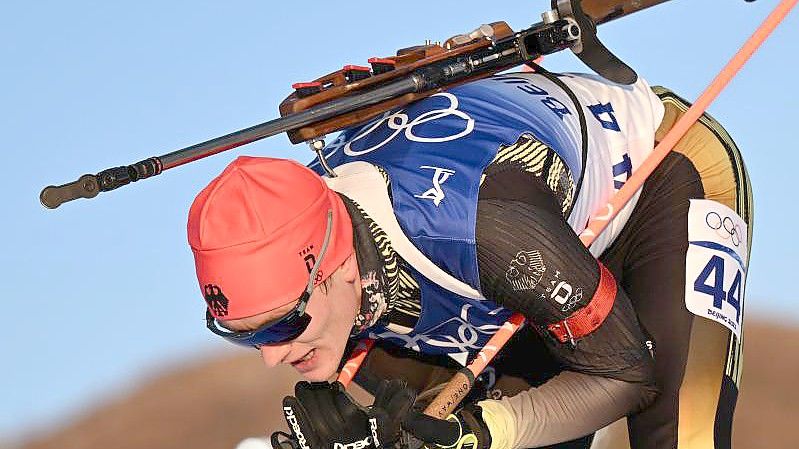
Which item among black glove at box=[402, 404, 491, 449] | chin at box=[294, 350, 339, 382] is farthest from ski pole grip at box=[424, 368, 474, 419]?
chin at box=[294, 350, 339, 382]

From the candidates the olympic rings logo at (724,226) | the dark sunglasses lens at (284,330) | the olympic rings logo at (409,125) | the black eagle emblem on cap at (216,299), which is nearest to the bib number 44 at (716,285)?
the olympic rings logo at (724,226)

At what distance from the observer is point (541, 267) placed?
460cm

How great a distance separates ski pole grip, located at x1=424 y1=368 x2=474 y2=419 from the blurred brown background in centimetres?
1245

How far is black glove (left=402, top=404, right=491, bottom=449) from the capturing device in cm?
471

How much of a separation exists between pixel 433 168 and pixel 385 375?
1130 mm

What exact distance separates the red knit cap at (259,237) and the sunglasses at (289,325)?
0.8 inches

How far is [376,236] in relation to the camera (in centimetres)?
486

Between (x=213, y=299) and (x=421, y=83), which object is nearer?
(x=213, y=299)

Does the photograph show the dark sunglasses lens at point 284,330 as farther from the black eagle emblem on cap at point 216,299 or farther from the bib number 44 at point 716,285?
the bib number 44 at point 716,285

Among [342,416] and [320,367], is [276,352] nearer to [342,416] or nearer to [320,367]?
[320,367]

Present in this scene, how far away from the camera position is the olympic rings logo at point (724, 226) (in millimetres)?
Result: 5348
